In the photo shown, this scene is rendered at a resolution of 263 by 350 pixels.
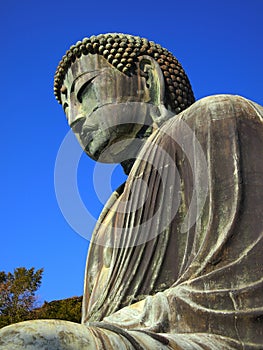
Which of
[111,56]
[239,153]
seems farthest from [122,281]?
[111,56]

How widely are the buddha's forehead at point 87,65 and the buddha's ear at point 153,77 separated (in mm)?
287

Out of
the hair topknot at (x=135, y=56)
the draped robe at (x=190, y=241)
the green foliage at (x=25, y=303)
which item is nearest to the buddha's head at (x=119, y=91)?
the hair topknot at (x=135, y=56)

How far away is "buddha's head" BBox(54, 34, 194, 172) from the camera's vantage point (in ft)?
17.9

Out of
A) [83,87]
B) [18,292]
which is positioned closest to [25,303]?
[18,292]

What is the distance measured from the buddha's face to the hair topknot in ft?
0.24

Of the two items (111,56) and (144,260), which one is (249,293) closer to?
(144,260)

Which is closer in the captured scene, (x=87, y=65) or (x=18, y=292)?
(x=87, y=65)

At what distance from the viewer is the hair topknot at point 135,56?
18.3ft

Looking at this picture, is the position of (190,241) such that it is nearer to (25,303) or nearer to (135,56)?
(135,56)

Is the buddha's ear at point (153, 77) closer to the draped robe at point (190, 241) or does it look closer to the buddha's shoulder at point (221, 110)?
the draped robe at point (190, 241)

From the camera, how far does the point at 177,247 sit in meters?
4.39

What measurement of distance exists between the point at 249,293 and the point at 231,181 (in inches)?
33.9

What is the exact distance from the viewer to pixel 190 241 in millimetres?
4332

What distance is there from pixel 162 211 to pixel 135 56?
165 centimetres
